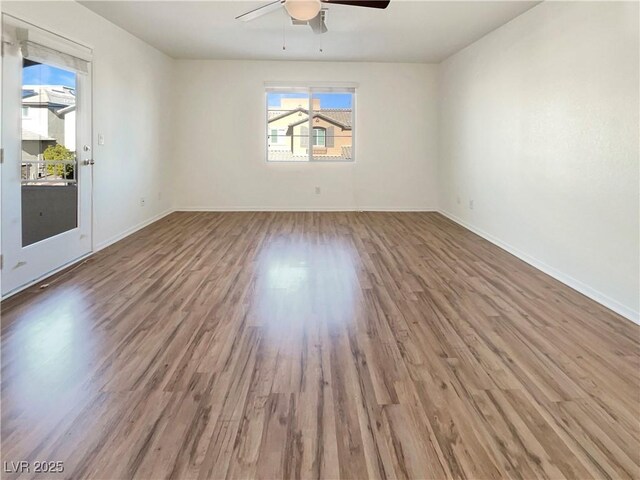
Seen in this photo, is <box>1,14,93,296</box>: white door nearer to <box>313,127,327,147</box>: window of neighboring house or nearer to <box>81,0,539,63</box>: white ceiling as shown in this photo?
<box>81,0,539,63</box>: white ceiling

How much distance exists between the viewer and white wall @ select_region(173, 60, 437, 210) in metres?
7.52

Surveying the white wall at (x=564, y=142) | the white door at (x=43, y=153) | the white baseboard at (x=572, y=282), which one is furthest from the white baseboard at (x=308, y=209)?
the white door at (x=43, y=153)

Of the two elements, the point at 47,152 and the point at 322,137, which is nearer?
the point at 47,152

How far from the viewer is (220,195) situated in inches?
306

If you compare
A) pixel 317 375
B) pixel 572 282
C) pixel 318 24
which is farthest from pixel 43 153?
pixel 572 282

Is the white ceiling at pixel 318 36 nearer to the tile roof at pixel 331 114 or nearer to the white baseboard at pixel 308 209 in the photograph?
the tile roof at pixel 331 114

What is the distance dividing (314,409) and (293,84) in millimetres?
6528

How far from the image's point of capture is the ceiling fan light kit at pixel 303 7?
310 centimetres

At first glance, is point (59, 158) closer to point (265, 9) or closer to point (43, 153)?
point (43, 153)

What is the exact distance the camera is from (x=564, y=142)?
3.93m

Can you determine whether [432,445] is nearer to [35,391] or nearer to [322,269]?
[35,391]

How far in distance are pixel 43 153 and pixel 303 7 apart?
8.02 feet

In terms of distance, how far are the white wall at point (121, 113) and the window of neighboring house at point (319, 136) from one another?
7.91 feet

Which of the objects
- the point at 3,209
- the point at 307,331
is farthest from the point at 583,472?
the point at 3,209
